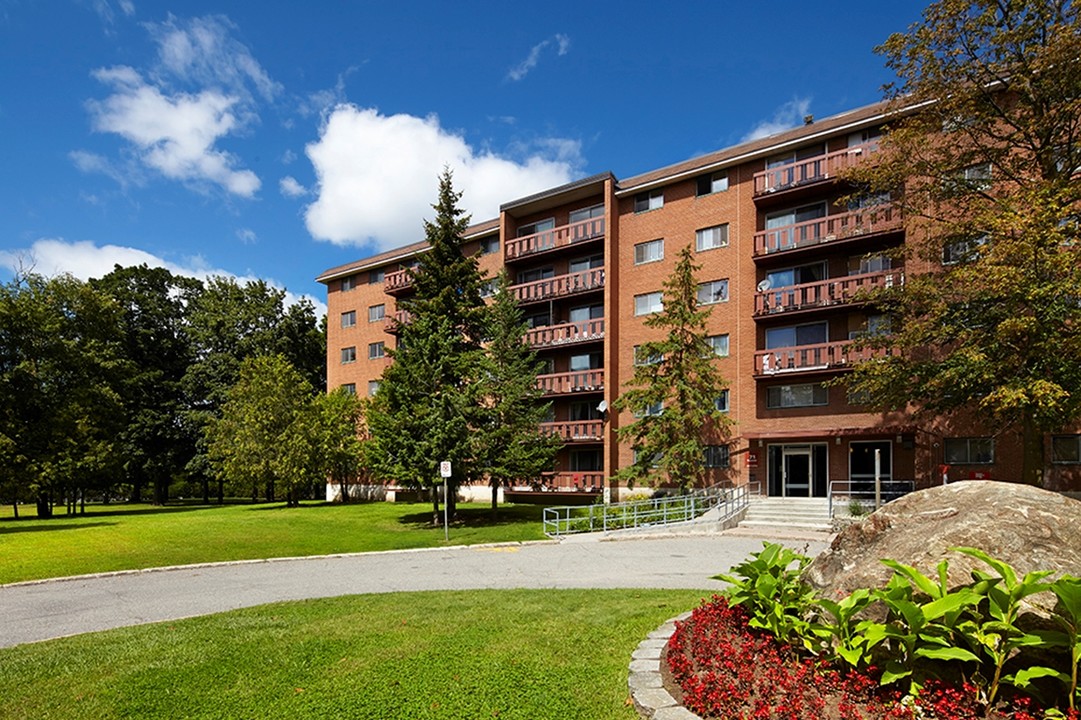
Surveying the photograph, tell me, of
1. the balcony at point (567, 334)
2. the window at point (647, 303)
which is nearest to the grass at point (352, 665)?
the window at point (647, 303)

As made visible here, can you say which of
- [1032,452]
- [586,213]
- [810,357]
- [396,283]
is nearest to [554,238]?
[586,213]

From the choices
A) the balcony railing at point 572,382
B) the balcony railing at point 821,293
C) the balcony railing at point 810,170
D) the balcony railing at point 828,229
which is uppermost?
the balcony railing at point 810,170

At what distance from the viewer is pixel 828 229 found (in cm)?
2597

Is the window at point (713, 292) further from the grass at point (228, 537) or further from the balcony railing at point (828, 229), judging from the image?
the grass at point (228, 537)

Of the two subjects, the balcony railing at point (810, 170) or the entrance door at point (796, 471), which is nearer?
the balcony railing at point (810, 170)

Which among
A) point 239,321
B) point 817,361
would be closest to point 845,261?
point 817,361

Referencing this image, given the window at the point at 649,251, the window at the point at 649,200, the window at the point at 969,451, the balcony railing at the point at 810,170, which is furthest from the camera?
the window at the point at 649,200

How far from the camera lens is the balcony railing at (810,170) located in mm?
25234

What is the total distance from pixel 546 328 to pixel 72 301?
2907cm

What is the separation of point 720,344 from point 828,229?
656cm

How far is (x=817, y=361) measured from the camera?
25.7m

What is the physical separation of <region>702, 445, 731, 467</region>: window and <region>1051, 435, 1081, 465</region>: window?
11337 mm

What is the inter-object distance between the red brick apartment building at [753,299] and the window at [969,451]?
37 millimetres

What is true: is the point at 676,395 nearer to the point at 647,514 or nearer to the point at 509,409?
the point at 647,514
